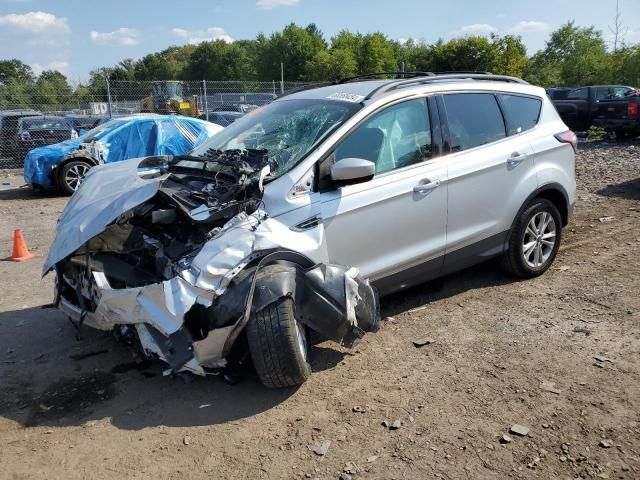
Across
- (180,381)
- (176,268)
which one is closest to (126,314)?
(176,268)

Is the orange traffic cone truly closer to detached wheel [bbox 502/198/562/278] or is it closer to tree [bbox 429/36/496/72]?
detached wheel [bbox 502/198/562/278]

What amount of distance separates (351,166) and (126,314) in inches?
68.7

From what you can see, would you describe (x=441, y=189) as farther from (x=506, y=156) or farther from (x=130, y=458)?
(x=130, y=458)

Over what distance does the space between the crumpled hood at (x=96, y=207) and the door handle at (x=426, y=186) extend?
1924mm

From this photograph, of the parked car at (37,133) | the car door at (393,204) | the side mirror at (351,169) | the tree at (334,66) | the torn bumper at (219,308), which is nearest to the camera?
the torn bumper at (219,308)

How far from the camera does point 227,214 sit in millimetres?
3482

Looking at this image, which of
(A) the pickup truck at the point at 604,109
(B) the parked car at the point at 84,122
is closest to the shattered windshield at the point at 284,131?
(B) the parked car at the point at 84,122

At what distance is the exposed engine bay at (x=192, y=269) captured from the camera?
3.21 meters

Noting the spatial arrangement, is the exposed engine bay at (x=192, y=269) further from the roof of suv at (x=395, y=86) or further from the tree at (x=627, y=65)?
the tree at (x=627, y=65)

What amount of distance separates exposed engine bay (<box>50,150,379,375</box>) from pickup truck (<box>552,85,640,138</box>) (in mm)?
15510

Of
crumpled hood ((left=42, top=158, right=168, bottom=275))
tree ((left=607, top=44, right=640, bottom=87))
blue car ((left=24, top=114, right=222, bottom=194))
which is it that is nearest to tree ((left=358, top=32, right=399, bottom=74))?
tree ((left=607, top=44, right=640, bottom=87))

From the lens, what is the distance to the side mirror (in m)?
3.68

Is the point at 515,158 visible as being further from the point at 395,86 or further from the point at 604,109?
the point at 604,109

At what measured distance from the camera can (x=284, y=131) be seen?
14.0 ft
